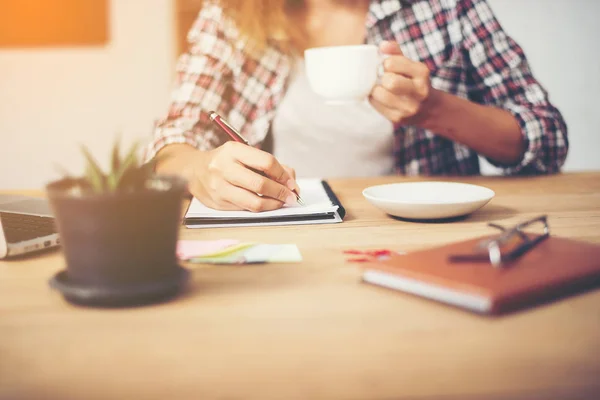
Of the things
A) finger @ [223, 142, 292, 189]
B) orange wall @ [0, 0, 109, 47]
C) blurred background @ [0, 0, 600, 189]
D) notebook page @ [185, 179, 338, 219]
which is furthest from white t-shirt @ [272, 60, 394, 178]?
orange wall @ [0, 0, 109, 47]

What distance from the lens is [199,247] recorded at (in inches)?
26.8

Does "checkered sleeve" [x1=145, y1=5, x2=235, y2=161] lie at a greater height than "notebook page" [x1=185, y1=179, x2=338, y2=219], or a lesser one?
greater

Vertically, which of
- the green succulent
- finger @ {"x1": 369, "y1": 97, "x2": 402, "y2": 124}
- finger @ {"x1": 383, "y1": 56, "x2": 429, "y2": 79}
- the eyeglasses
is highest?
finger @ {"x1": 383, "y1": 56, "x2": 429, "y2": 79}

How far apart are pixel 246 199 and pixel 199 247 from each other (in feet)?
0.60

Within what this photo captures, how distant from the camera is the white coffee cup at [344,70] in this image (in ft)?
3.20

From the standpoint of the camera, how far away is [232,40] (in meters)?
1.55

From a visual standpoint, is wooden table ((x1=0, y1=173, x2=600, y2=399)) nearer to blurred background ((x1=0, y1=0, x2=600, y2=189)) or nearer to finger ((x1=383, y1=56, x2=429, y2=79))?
finger ((x1=383, y1=56, x2=429, y2=79))

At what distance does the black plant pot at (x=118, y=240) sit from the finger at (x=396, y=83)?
2.01 feet

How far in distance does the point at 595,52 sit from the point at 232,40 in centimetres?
178

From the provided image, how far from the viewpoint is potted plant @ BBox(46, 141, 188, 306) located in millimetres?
467

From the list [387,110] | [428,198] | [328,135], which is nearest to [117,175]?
[428,198]

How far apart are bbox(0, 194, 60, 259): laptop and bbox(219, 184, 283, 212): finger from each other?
0.23m

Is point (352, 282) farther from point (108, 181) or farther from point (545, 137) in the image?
point (545, 137)

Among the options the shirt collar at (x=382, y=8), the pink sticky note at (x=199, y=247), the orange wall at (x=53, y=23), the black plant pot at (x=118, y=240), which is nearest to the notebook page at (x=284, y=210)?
the pink sticky note at (x=199, y=247)
